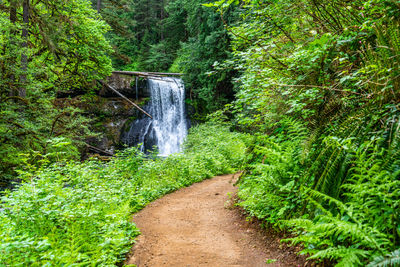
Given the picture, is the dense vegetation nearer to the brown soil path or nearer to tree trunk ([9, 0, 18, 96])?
the brown soil path

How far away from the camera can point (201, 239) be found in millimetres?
4281

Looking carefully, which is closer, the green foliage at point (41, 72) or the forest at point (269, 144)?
the forest at point (269, 144)

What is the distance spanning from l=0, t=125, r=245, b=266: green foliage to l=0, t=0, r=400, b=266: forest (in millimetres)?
29

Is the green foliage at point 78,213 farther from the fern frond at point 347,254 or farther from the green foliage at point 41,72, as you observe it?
the fern frond at point 347,254

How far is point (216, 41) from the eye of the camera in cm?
1692

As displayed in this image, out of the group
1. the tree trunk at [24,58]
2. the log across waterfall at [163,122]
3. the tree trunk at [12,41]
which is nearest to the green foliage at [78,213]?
the tree trunk at [24,58]

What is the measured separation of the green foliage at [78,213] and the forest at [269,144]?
3 centimetres

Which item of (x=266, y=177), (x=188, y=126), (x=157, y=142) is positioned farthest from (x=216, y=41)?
(x=266, y=177)

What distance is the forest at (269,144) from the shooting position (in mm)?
2193

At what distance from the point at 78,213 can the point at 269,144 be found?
11.6 feet

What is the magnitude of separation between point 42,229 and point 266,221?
362 centimetres

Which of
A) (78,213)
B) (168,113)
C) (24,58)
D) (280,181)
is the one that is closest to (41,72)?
(24,58)

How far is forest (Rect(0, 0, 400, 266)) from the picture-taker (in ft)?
7.20

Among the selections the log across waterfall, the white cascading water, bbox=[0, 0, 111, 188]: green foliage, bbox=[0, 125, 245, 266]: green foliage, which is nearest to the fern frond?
bbox=[0, 125, 245, 266]: green foliage
